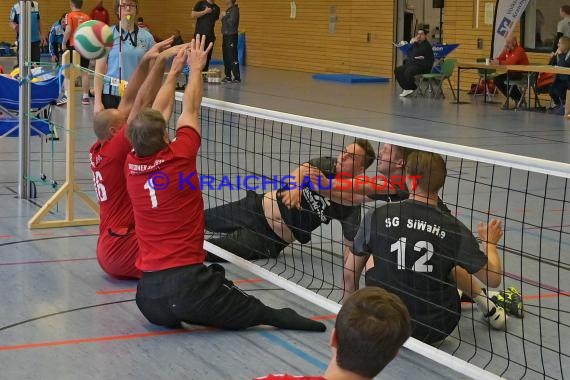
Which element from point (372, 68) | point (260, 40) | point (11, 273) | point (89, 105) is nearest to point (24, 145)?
point (11, 273)

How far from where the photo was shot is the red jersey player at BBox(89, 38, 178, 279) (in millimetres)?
6230

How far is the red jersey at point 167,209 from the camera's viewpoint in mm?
5203

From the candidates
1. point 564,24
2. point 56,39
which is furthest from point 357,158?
point 56,39

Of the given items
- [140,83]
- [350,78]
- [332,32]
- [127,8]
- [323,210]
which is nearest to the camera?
[323,210]

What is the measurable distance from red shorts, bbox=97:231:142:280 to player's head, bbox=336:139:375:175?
4.90ft

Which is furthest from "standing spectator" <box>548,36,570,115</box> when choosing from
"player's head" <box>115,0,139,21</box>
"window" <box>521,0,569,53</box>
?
"player's head" <box>115,0,139,21</box>

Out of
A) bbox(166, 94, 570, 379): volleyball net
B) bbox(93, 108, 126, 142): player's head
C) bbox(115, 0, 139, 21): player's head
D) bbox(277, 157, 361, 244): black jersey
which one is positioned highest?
bbox(115, 0, 139, 21): player's head

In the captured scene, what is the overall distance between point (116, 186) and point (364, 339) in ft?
13.4

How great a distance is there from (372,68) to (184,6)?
11.2 metres

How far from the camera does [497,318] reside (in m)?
5.43

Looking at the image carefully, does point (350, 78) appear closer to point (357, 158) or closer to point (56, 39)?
point (56, 39)

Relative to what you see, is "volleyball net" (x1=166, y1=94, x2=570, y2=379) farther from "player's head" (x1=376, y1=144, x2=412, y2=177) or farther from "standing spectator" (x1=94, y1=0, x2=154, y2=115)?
"standing spectator" (x1=94, y1=0, x2=154, y2=115)

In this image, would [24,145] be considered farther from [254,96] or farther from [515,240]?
[254,96]

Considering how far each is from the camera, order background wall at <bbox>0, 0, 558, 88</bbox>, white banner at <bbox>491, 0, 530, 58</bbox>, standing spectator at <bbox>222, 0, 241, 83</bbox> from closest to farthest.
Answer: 1. white banner at <bbox>491, 0, 530, 58</bbox>
2. background wall at <bbox>0, 0, 558, 88</bbox>
3. standing spectator at <bbox>222, 0, 241, 83</bbox>
